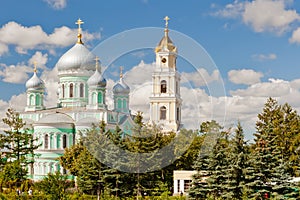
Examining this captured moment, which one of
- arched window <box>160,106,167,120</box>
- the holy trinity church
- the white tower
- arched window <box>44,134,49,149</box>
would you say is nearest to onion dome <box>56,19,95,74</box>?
the holy trinity church

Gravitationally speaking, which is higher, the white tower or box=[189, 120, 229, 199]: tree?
the white tower

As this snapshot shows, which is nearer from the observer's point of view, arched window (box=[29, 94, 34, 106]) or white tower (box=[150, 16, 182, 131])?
white tower (box=[150, 16, 182, 131])

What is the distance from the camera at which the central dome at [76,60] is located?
49.1m

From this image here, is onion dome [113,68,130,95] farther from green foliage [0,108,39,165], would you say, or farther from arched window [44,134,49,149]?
green foliage [0,108,39,165]

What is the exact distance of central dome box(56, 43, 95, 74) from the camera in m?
49.1

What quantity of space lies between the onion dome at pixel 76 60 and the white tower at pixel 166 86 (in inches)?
244

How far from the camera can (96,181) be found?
29297 mm

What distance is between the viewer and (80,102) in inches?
1930

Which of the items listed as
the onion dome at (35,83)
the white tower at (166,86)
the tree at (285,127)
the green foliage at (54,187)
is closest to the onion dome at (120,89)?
the white tower at (166,86)

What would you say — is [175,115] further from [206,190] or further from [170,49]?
[206,190]

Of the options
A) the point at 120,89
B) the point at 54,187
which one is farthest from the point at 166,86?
the point at 54,187

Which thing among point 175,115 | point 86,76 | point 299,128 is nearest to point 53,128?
point 86,76

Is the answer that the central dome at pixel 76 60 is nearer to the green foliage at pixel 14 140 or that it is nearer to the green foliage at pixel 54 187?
the green foliage at pixel 14 140

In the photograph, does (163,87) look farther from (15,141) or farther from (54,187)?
(54,187)
